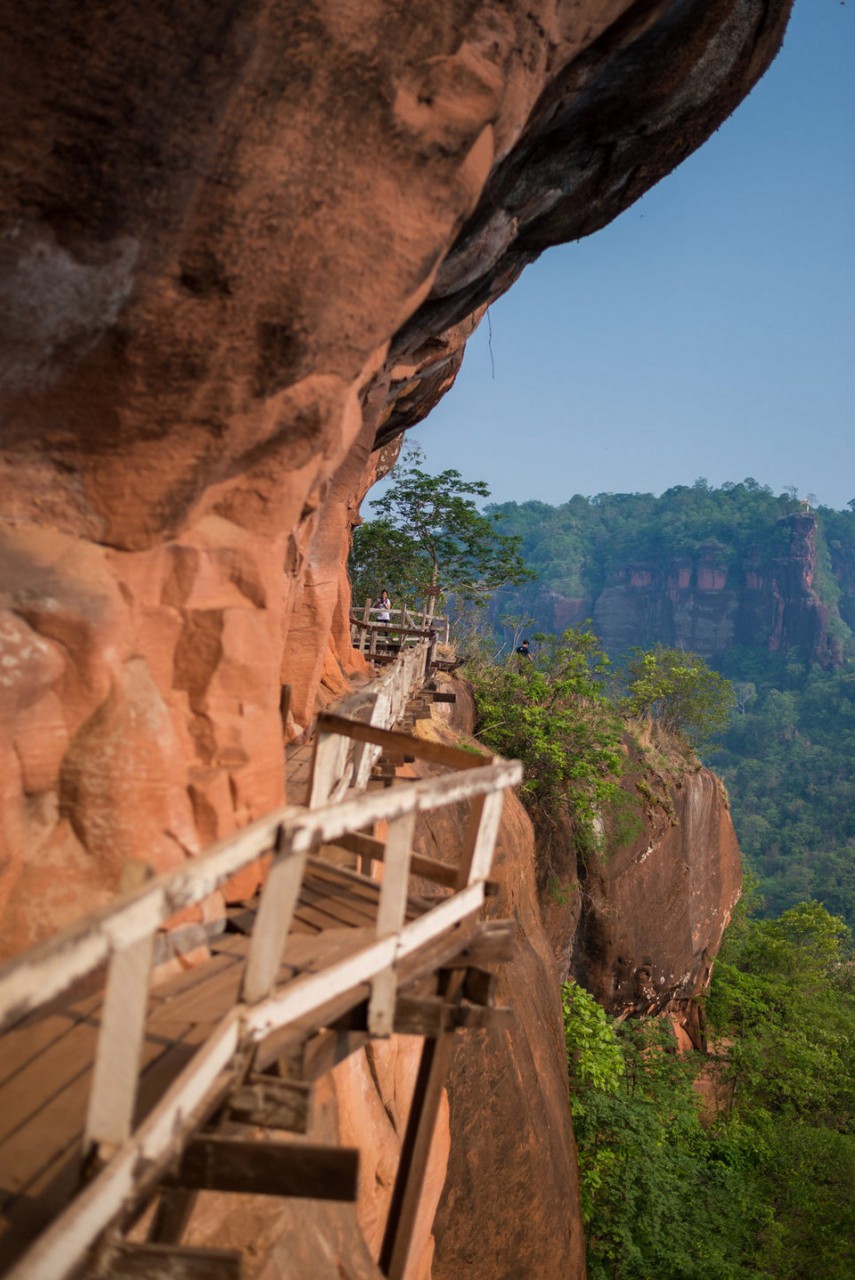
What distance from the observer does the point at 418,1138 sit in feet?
14.2

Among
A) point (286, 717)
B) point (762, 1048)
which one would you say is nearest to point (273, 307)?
point (286, 717)

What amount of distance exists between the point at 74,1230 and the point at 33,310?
375 centimetres

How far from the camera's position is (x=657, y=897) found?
19.6 meters

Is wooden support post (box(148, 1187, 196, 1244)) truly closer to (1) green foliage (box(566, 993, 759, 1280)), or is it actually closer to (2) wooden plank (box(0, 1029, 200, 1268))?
(2) wooden plank (box(0, 1029, 200, 1268))

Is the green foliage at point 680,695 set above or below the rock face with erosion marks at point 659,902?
above

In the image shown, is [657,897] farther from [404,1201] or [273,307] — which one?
[273,307]

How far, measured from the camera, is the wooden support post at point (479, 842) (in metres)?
4.08

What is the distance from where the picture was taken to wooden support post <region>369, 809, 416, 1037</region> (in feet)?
10.4

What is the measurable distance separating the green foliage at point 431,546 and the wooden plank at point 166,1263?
87.3 feet

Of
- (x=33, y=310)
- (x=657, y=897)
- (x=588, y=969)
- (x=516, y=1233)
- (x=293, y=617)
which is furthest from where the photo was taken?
(x=657, y=897)

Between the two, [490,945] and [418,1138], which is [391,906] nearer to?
[490,945]

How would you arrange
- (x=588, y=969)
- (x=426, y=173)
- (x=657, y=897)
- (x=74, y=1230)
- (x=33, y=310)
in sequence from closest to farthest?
(x=74, y=1230)
(x=33, y=310)
(x=426, y=173)
(x=588, y=969)
(x=657, y=897)

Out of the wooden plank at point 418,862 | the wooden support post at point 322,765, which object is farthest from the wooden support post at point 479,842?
the wooden support post at point 322,765

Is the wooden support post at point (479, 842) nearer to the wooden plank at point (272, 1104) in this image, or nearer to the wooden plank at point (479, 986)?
the wooden plank at point (479, 986)
